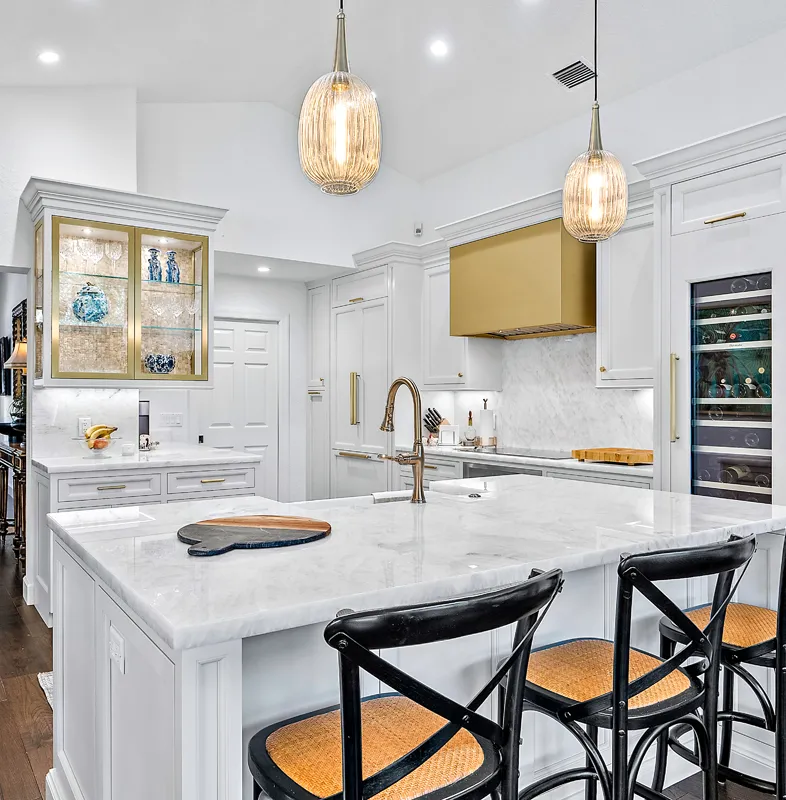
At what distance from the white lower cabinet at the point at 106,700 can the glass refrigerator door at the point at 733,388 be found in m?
2.60

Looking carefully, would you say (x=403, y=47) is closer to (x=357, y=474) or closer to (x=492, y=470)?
(x=492, y=470)

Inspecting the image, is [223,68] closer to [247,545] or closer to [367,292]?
[367,292]

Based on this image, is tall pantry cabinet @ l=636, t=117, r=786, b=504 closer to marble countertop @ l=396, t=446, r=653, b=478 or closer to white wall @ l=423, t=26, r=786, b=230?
marble countertop @ l=396, t=446, r=653, b=478

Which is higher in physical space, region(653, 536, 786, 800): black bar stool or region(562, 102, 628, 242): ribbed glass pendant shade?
region(562, 102, 628, 242): ribbed glass pendant shade

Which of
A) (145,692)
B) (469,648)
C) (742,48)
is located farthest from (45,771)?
(742,48)

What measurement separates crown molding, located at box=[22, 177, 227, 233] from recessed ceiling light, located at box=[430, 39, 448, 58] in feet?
5.52

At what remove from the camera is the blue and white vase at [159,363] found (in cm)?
434

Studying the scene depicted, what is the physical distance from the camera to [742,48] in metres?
3.72

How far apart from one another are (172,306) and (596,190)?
9.57ft

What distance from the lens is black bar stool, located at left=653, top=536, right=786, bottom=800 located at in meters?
1.86

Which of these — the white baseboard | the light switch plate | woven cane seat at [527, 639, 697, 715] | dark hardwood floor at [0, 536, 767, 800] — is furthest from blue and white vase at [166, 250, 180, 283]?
woven cane seat at [527, 639, 697, 715]

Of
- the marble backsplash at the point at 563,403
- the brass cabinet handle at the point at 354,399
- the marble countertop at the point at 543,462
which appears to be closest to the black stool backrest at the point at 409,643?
the marble countertop at the point at 543,462

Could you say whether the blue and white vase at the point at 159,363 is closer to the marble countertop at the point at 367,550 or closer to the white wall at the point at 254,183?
the white wall at the point at 254,183

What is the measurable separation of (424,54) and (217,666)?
4255 millimetres
